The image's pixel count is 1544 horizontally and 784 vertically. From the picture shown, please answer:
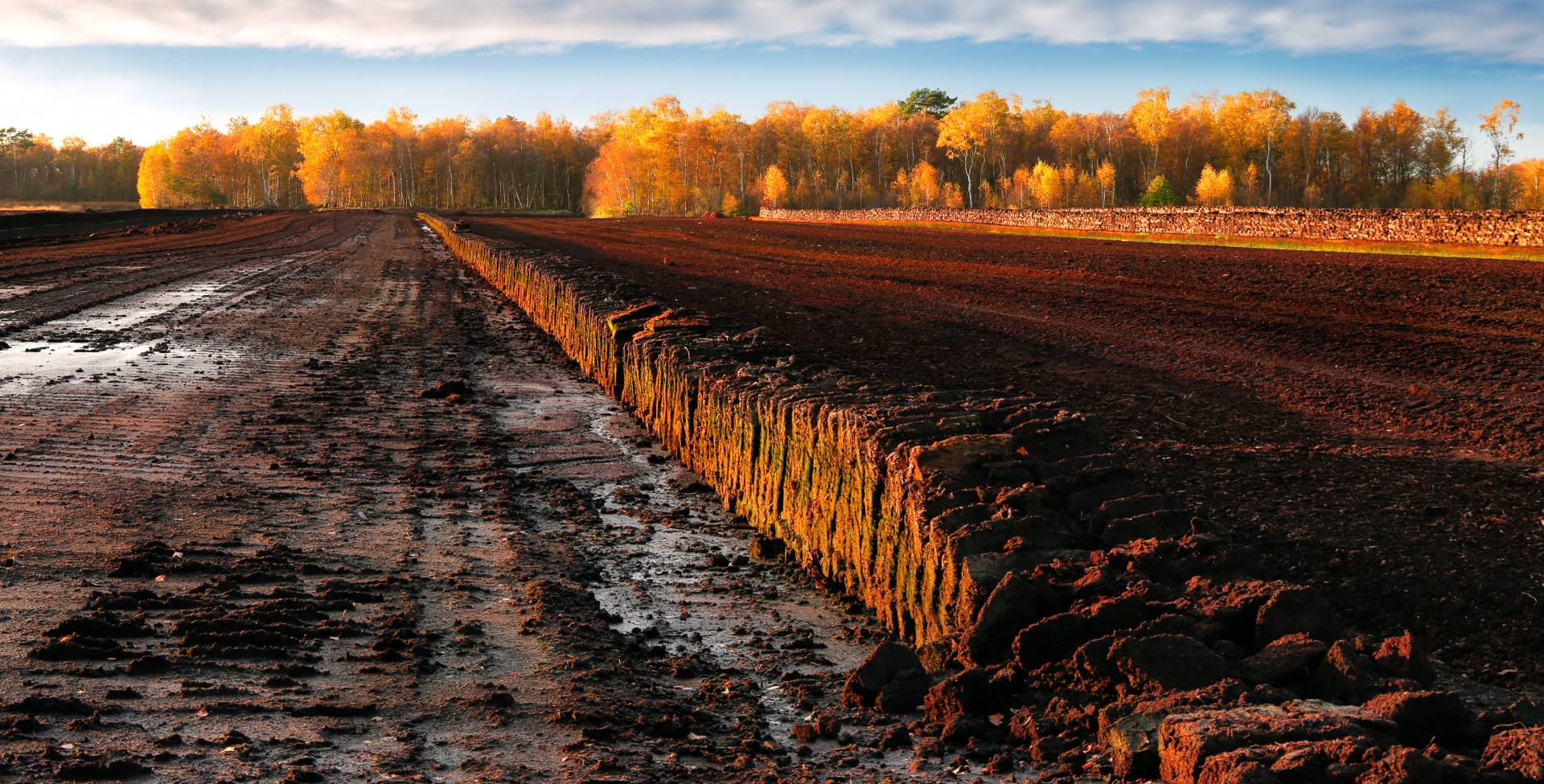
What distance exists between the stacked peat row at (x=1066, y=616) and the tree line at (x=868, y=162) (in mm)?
84230

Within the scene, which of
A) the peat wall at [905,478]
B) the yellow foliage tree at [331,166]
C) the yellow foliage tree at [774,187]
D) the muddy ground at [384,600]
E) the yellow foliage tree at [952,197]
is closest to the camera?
the muddy ground at [384,600]

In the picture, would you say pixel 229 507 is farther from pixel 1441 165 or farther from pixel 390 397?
pixel 1441 165

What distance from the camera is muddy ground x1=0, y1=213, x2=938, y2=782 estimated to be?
327cm

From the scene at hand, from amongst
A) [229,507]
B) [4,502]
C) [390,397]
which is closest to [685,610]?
[229,507]

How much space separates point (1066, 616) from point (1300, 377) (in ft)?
25.4

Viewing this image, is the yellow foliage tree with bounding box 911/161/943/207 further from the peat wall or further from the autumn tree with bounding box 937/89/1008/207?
the peat wall

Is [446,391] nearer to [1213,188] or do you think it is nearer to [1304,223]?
[1304,223]

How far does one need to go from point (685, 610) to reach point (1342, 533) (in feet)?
10.7

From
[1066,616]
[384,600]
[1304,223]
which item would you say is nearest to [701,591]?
[384,600]

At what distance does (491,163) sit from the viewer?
133250 millimetres

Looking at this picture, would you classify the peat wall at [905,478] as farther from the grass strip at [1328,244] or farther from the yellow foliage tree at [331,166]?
the yellow foliage tree at [331,166]

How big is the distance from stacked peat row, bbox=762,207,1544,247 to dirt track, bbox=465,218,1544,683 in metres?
4.87

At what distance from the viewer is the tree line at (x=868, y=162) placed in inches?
3834

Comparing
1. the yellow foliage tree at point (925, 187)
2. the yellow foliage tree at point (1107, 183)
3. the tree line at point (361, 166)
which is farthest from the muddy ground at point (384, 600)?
the tree line at point (361, 166)
